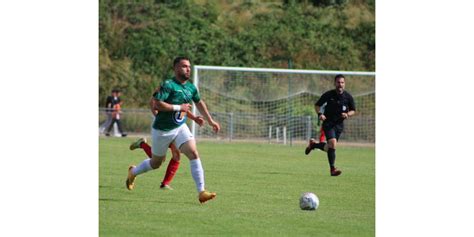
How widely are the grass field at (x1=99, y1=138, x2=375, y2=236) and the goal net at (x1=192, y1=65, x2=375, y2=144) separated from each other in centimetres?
767

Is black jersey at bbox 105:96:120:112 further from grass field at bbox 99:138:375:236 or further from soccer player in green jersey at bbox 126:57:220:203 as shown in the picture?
soccer player in green jersey at bbox 126:57:220:203

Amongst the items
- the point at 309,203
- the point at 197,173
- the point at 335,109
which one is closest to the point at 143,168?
the point at 197,173

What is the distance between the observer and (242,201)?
32.4ft

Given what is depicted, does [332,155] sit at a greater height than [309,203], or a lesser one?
greater

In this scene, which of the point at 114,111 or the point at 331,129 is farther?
the point at 114,111

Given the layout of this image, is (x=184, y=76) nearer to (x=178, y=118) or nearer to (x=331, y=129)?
(x=178, y=118)

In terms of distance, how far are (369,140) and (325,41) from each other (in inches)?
234

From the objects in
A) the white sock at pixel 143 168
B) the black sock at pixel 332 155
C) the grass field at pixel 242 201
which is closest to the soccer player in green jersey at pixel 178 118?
the white sock at pixel 143 168

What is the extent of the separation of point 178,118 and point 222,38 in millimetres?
19928

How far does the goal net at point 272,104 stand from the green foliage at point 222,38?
2282 mm

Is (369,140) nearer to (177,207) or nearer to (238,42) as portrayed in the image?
(238,42)

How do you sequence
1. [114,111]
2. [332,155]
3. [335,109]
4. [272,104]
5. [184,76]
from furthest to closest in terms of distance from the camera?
1. [272,104]
2. [114,111]
3. [335,109]
4. [332,155]
5. [184,76]

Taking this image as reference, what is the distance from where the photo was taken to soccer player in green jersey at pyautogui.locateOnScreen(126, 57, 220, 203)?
916 centimetres

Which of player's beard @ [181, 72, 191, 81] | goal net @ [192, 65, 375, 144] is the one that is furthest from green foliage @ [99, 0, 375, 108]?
player's beard @ [181, 72, 191, 81]
